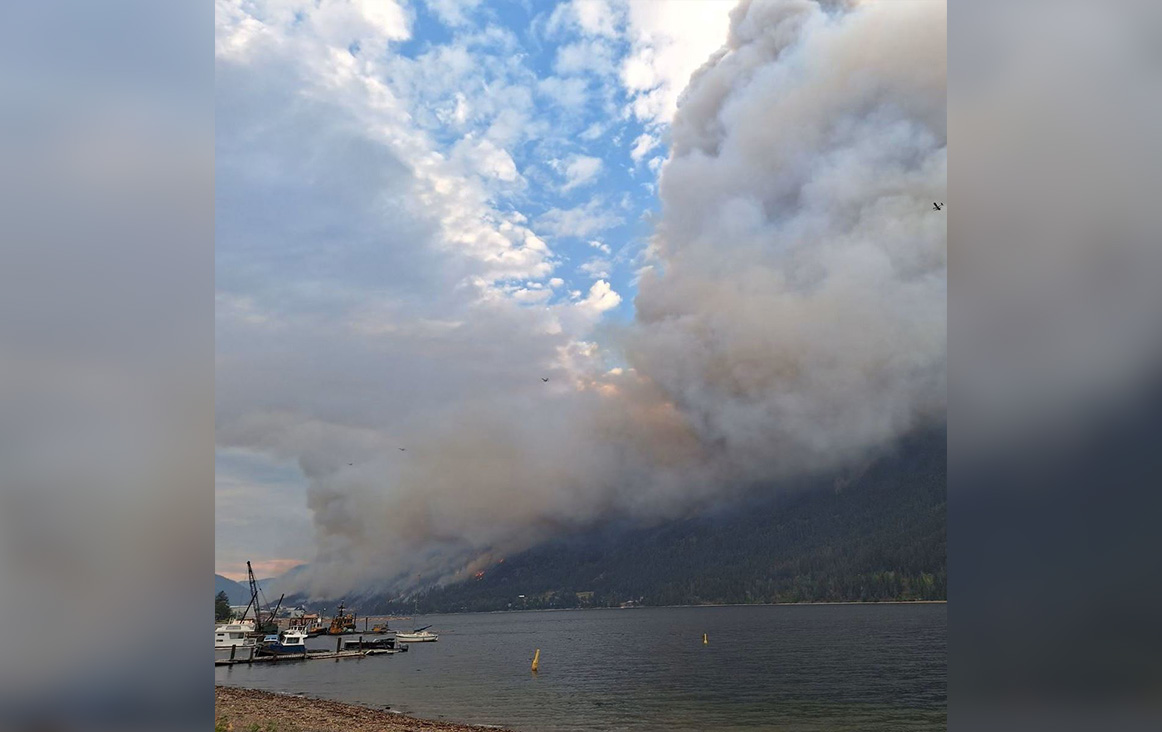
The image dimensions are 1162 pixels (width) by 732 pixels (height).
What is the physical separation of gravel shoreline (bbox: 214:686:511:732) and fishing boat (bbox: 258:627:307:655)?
177ft

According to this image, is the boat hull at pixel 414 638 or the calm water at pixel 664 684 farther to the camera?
the boat hull at pixel 414 638

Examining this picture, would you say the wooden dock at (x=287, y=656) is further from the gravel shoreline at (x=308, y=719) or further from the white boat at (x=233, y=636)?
the gravel shoreline at (x=308, y=719)

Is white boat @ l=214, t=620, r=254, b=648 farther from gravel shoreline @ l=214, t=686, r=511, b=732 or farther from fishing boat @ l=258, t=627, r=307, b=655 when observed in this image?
gravel shoreline @ l=214, t=686, r=511, b=732

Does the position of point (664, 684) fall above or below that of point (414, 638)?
above

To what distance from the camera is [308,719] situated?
30.4 m

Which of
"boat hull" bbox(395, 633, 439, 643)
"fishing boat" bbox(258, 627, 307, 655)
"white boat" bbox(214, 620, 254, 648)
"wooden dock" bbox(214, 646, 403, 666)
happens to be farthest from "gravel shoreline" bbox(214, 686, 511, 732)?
"boat hull" bbox(395, 633, 439, 643)

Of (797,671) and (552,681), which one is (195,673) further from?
(797,671)

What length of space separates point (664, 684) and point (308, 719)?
30.6 metres

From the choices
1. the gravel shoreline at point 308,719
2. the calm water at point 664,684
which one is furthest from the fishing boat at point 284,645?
the gravel shoreline at point 308,719

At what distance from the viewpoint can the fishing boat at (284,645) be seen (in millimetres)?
88125

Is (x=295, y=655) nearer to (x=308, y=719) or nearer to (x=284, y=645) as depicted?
(x=284, y=645)

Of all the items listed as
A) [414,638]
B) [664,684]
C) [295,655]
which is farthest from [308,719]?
[414,638]

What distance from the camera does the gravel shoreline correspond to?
86.8ft

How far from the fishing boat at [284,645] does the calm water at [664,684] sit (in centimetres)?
384
